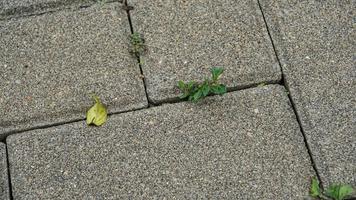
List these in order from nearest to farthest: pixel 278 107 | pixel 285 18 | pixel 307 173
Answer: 1. pixel 307 173
2. pixel 278 107
3. pixel 285 18

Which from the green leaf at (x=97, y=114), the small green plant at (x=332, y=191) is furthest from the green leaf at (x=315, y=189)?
the green leaf at (x=97, y=114)

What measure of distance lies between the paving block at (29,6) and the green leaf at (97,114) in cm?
51

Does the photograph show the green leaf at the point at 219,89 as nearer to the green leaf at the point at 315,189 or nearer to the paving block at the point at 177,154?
the paving block at the point at 177,154

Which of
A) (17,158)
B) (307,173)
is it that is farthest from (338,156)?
(17,158)

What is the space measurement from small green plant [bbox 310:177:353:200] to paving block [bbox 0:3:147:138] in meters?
0.69

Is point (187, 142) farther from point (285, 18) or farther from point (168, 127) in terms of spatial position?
point (285, 18)

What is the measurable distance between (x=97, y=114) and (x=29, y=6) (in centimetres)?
63

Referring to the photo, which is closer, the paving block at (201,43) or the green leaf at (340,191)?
the green leaf at (340,191)

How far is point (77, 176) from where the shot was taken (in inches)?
76.3

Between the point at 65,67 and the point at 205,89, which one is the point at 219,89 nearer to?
the point at 205,89

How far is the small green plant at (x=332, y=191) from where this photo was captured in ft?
6.05

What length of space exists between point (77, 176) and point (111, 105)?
0.31 metres

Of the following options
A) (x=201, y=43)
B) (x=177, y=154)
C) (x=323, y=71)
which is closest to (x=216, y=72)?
(x=201, y=43)

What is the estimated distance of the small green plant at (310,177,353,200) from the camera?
184 centimetres
